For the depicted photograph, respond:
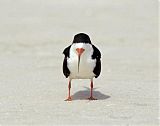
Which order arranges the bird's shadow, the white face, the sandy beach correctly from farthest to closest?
the bird's shadow → the white face → the sandy beach

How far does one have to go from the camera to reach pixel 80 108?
22.4ft

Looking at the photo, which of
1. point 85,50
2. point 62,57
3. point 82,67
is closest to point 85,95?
point 82,67

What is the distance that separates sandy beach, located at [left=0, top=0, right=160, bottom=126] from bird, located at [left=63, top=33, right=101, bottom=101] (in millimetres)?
371

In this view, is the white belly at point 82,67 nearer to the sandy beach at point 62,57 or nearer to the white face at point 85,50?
the white face at point 85,50

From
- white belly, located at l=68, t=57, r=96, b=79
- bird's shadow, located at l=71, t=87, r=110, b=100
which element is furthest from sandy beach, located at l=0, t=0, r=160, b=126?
white belly, located at l=68, t=57, r=96, b=79

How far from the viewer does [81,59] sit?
23.0ft

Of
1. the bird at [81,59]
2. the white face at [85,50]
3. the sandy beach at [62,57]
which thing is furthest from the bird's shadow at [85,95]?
the white face at [85,50]

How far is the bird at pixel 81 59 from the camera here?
22.9 feet

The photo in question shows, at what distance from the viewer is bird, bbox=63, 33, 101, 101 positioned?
6973mm

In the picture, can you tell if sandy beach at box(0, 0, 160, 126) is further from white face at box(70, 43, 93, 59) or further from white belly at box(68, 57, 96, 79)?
white face at box(70, 43, 93, 59)

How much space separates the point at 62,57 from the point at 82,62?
4839mm

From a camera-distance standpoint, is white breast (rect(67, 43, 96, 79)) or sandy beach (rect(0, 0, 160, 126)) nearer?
sandy beach (rect(0, 0, 160, 126))

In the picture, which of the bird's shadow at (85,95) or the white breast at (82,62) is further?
the bird's shadow at (85,95)

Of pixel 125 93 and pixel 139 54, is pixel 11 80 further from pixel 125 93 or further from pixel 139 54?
pixel 139 54
